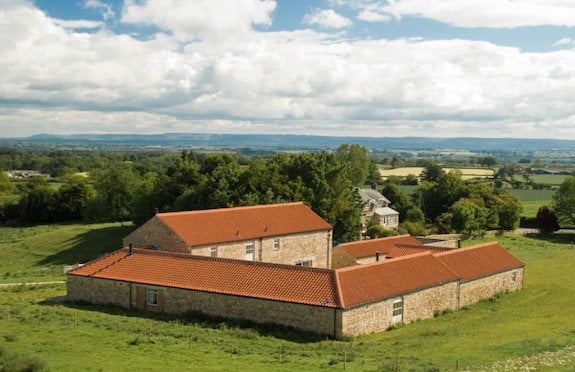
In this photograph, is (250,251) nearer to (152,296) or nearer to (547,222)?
(152,296)

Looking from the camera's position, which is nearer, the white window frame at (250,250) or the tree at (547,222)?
the white window frame at (250,250)

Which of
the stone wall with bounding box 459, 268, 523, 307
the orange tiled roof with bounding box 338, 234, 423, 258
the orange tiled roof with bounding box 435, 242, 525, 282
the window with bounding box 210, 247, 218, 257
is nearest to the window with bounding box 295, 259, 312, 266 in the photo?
the orange tiled roof with bounding box 338, 234, 423, 258

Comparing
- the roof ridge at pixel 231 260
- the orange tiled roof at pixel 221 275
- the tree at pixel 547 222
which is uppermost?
the roof ridge at pixel 231 260

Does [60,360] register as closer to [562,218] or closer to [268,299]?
[268,299]

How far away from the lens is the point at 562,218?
94312 mm

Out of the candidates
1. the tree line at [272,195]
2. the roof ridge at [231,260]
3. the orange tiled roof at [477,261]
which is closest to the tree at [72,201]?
the tree line at [272,195]

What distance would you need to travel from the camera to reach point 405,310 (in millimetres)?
34844

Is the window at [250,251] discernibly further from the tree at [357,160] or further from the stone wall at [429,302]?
the tree at [357,160]

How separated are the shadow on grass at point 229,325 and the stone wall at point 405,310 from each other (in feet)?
5.43

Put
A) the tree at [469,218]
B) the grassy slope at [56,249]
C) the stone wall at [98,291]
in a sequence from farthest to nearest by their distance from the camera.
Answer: the tree at [469,218]
the grassy slope at [56,249]
the stone wall at [98,291]

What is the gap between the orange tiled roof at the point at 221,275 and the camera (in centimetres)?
3262

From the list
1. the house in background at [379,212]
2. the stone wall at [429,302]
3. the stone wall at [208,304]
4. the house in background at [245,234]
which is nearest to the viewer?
the stone wall at [208,304]

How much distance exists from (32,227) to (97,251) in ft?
108

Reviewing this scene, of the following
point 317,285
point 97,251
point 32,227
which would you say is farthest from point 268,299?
point 32,227
